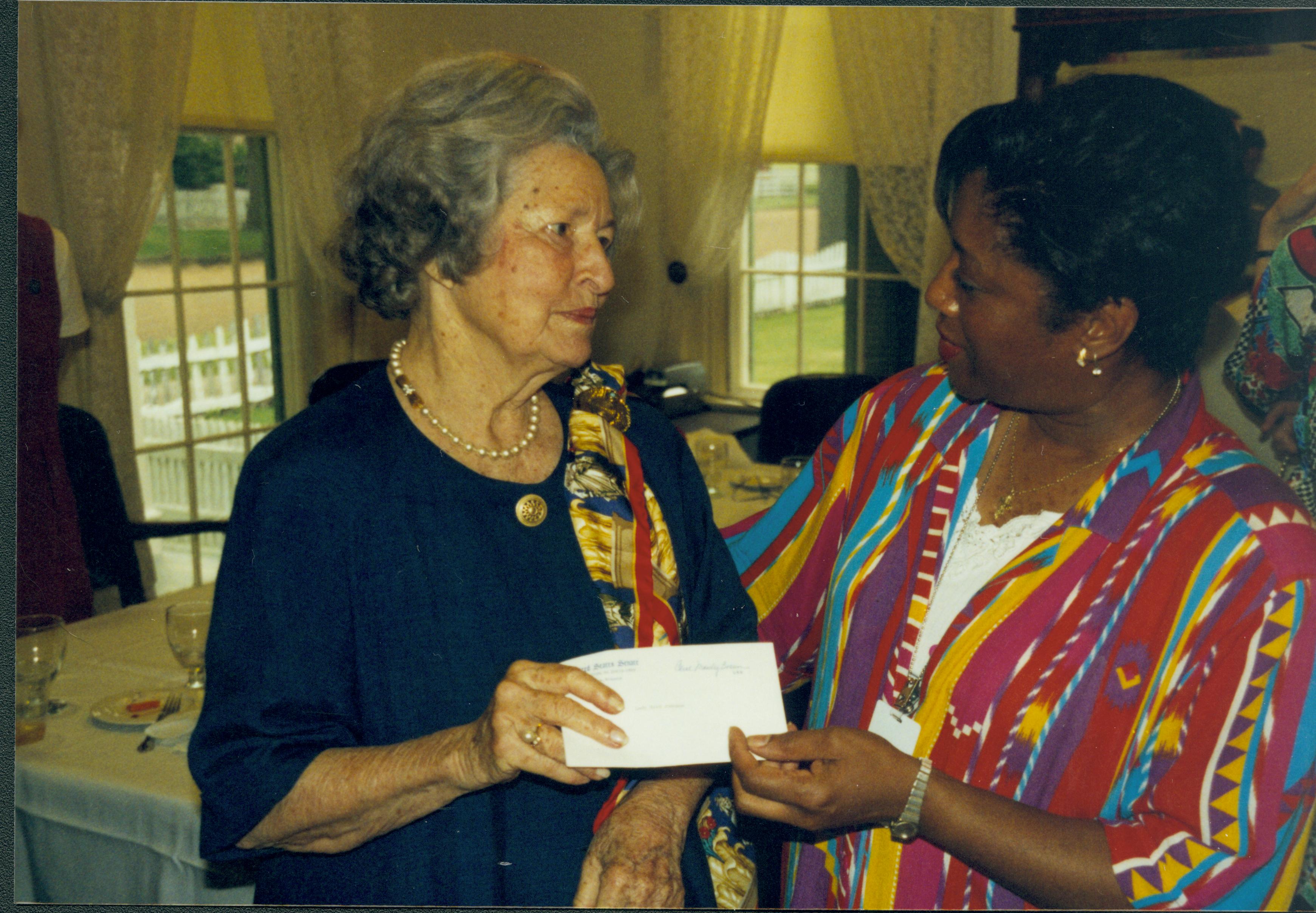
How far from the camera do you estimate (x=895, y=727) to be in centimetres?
155

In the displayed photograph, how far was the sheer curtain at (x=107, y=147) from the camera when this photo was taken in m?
3.58

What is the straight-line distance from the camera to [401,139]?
1.44m

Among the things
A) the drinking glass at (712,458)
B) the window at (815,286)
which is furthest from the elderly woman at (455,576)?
the window at (815,286)

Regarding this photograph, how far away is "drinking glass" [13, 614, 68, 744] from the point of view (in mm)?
2018

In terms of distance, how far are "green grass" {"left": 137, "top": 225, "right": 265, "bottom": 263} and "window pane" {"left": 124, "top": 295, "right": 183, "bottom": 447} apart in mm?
171

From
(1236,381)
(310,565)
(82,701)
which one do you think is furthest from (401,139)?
(82,701)

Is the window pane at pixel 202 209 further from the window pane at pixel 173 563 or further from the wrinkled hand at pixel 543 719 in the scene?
the wrinkled hand at pixel 543 719

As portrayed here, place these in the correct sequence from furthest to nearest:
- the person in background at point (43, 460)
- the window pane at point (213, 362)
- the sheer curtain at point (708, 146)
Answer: the sheer curtain at point (708, 146) < the window pane at point (213, 362) < the person in background at point (43, 460)

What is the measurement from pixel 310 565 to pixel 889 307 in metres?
4.94

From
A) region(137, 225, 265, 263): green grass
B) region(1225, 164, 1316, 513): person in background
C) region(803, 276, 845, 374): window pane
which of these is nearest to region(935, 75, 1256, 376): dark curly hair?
region(1225, 164, 1316, 513): person in background

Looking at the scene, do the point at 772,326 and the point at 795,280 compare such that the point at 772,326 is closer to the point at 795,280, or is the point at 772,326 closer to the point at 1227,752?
the point at 795,280

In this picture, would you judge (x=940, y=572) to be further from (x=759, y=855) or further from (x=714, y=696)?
(x=759, y=855)

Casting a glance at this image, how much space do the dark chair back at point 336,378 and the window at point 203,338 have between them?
404mm

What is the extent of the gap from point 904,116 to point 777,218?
99 centimetres
